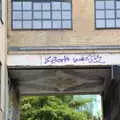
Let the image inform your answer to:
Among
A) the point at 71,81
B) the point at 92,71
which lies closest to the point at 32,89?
the point at 71,81

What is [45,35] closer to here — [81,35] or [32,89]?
[81,35]

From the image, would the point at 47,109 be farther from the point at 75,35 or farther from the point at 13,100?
the point at 75,35

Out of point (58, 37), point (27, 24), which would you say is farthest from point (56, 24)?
point (27, 24)

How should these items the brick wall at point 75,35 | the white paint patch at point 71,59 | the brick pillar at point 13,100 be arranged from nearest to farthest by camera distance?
the white paint patch at point 71,59 → the brick wall at point 75,35 → the brick pillar at point 13,100

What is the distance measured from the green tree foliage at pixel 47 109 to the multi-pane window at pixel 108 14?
15.7m

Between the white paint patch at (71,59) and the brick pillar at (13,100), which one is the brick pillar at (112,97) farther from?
the brick pillar at (13,100)

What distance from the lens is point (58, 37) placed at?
27547mm

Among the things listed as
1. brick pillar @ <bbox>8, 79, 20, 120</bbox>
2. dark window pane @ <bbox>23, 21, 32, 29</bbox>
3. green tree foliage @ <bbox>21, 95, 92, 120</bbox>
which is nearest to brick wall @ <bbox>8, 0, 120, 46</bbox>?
dark window pane @ <bbox>23, 21, 32, 29</bbox>

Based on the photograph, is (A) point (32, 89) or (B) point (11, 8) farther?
(A) point (32, 89)

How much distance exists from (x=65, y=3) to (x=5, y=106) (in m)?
5.98

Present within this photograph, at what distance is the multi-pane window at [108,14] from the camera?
2778 centimetres

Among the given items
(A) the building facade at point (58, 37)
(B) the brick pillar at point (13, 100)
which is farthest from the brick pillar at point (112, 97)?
(B) the brick pillar at point (13, 100)

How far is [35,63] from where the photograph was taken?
A: 27.3m

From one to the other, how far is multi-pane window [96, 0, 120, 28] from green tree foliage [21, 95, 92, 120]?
51.6 feet
